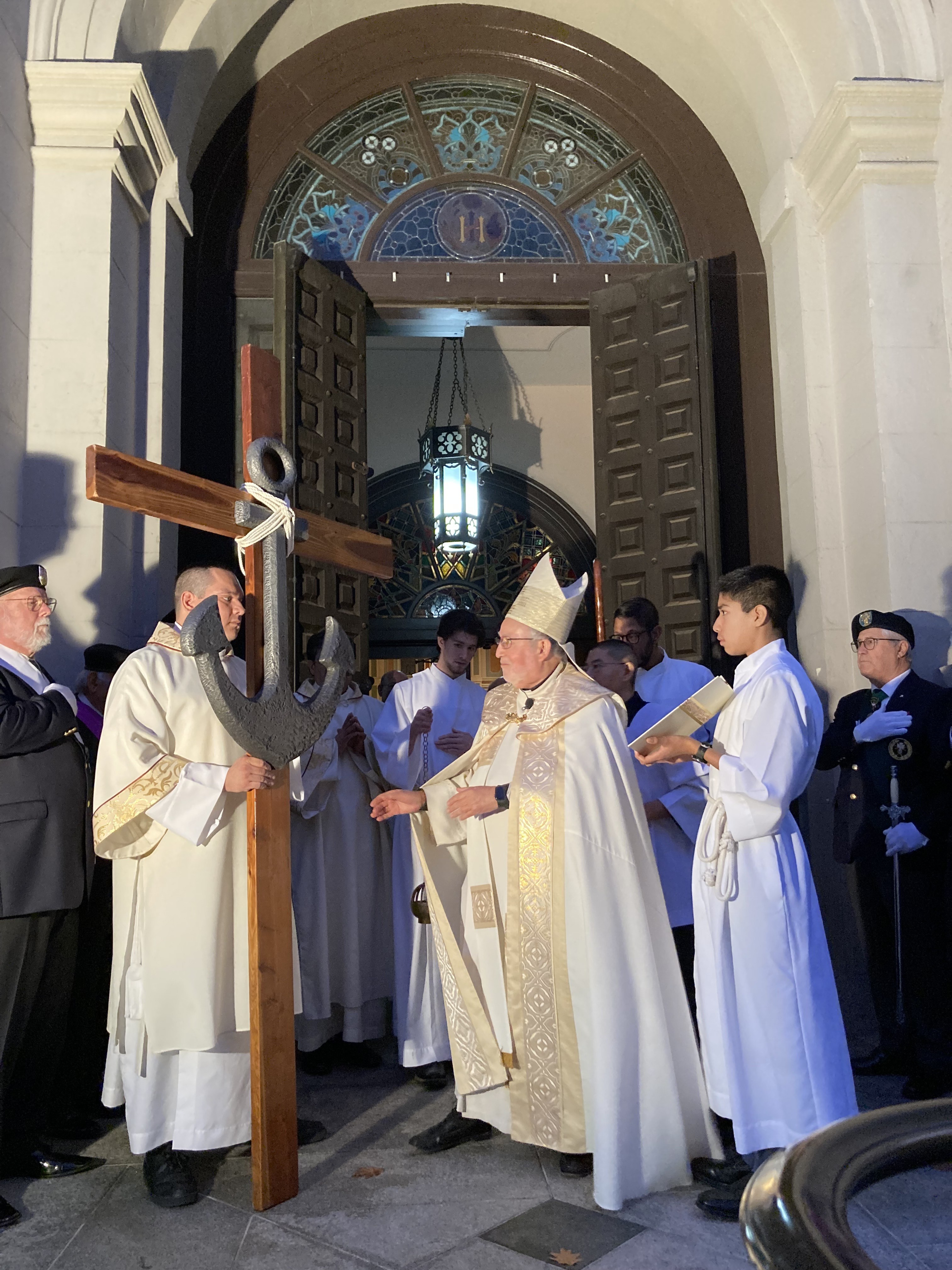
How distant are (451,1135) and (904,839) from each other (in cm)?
218

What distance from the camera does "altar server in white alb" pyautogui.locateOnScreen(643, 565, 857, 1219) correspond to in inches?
127

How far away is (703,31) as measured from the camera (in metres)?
7.24

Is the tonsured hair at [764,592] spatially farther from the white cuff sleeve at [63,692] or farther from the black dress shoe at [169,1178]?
the black dress shoe at [169,1178]

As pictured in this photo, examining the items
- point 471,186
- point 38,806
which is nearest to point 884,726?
point 38,806

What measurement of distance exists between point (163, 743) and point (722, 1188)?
2218 mm

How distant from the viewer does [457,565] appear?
11.7 m

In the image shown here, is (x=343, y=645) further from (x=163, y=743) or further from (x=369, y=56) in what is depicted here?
(x=369, y=56)

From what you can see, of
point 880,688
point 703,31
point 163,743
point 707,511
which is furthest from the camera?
point 703,31

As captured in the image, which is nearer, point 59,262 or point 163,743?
point 163,743

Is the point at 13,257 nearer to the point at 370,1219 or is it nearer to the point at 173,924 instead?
the point at 173,924

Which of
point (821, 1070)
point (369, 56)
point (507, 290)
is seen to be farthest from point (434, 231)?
point (821, 1070)

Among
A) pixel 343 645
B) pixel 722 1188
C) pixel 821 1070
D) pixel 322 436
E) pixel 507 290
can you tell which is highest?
pixel 507 290

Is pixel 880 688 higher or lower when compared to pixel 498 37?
lower

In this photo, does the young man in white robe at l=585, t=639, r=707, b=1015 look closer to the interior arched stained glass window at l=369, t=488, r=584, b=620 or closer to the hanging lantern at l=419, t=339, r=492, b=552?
the hanging lantern at l=419, t=339, r=492, b=552
